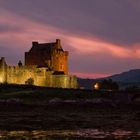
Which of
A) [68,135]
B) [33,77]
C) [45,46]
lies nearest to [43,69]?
[33,77]

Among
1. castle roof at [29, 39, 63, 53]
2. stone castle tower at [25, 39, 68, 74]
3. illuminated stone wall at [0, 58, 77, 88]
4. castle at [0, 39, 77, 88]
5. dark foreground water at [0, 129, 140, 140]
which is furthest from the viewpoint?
castle roof at [29, 39, 63, 53]

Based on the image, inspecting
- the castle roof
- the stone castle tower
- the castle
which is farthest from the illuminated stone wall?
the castle roof

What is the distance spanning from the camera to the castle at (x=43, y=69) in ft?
316

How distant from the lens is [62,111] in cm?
5878

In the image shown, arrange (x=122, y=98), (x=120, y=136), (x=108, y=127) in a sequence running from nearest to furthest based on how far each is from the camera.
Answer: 1. (x=120, y=136)
2. (x=108, y=127)
3. (x=122, y=98)

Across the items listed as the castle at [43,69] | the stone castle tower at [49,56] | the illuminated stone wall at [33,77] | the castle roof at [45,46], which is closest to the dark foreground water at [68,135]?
the castle at [43,69]

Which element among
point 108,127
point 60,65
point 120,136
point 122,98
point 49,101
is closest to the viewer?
point 120,136

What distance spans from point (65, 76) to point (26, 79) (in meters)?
8.19

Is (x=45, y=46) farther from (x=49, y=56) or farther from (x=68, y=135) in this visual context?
(x=68, y=135)

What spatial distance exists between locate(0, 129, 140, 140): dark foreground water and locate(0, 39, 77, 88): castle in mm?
58098

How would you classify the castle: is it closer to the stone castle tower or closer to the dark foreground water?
the stone castle tower

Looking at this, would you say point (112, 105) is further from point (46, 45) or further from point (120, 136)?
point (46, 45)

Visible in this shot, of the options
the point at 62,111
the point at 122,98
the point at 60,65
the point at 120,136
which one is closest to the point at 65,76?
the point at 60,65

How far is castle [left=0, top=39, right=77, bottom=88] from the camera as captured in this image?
96250 mm
